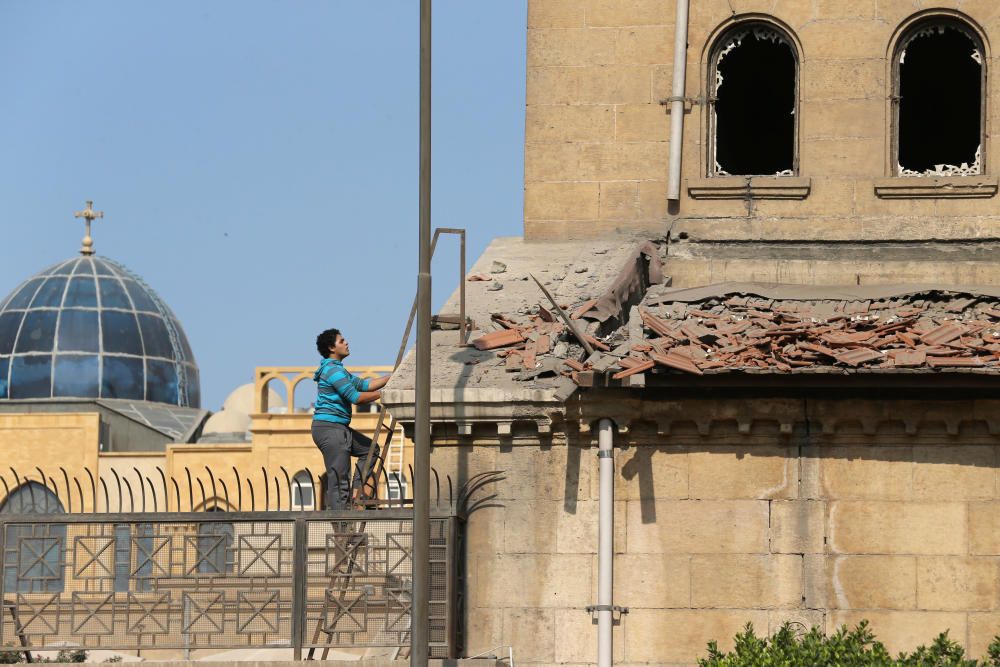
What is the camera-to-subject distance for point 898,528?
66.9 feet

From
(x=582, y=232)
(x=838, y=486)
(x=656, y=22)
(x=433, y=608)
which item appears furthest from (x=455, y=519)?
(x=656, y=22)

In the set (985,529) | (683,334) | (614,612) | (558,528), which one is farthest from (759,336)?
(614,612)

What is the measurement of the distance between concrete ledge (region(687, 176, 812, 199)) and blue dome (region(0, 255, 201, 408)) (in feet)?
155

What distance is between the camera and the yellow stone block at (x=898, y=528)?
802 inches

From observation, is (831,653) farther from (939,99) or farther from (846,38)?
(939,99)

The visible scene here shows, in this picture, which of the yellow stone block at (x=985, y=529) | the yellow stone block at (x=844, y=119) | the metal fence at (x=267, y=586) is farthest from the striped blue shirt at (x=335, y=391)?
the yellow stone block at (x=844, y=119)

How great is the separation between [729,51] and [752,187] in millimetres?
1603

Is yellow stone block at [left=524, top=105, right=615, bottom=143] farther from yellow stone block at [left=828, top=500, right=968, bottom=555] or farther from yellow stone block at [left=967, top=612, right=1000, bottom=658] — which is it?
yellow stone block at [left=967, top=612, right=1000, bottom=658]

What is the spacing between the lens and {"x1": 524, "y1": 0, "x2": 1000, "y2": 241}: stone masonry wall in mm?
24141

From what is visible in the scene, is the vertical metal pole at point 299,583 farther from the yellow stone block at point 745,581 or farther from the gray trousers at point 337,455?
the yellow stone block at point 745,581

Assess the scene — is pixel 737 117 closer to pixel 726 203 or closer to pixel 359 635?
pixel 726 203

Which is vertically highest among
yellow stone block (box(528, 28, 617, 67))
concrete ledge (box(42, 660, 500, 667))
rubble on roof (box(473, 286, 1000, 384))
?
yellow stone block (box(528, 28, 617, 67))

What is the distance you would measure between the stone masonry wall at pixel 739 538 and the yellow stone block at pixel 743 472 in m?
0.01

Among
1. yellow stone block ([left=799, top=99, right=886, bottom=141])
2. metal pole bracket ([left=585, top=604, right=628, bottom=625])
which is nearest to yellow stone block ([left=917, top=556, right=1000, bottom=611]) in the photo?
metal pole bracket ([left=585, top=604, right=628, bottom=625])
